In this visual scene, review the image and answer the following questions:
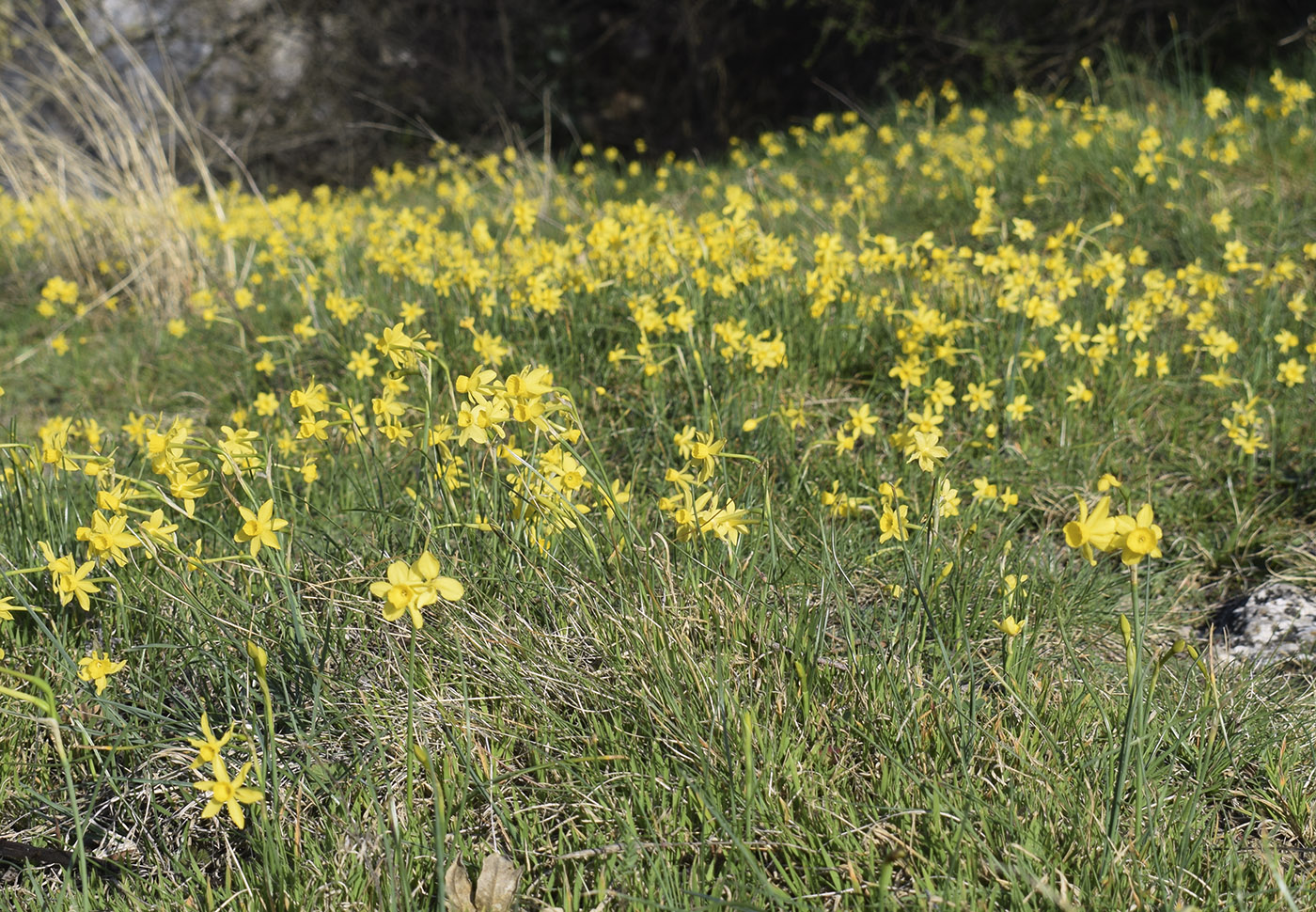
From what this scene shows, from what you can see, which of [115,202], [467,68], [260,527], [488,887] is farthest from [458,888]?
[467,68]

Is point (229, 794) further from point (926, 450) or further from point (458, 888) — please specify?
point (926, 450)

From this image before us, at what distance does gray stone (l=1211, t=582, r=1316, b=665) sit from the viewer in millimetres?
2033

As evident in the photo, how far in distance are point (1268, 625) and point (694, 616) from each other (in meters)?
1.35

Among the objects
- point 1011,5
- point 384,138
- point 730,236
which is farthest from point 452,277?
point 384,138

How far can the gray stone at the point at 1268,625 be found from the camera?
6.67 feet

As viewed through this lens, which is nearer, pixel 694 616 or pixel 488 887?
pixel 488 887

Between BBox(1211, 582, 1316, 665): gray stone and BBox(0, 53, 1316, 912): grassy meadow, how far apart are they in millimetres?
57

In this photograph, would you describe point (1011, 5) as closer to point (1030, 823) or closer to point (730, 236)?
point (730, 236)

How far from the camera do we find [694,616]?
174cm

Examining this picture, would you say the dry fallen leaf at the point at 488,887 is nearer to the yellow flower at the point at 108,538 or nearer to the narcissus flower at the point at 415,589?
the narcissus flower at the point at 415,589

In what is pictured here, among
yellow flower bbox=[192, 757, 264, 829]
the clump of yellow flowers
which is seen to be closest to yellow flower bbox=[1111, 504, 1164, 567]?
the clump of yellow flowers

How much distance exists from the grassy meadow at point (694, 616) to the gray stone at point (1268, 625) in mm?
57

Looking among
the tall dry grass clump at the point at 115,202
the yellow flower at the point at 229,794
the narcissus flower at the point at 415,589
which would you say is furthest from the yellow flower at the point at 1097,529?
the tall dry grass clump at the point at 115,202

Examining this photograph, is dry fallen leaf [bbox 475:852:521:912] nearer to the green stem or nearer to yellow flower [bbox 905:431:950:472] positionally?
the green stem
